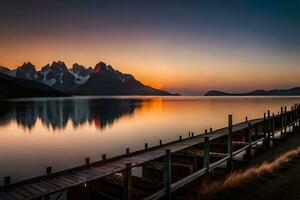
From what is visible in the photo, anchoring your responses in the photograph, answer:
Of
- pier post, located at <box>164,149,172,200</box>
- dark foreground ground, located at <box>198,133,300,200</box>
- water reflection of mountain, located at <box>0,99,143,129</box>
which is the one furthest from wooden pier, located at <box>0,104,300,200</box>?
water reflection of mountain, located at <box>0,99,143,129</box>

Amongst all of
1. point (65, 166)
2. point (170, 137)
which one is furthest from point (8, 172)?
point (170, 137)

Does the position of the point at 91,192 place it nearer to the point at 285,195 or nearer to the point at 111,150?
the point at 285,195

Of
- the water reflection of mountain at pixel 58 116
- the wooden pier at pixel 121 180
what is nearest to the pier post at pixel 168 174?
the wooden pier at pixel 121 180

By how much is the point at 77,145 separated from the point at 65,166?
37.3ft

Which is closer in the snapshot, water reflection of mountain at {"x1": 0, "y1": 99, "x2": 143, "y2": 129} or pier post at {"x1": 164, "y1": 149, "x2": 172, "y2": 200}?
pier post at {"x1": 164, "y1": 149, "x2": 172, "y2": 200}

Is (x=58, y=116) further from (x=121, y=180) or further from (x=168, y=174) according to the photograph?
A: (x=168, y=174)

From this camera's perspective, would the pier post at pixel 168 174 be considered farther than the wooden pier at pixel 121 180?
Yes

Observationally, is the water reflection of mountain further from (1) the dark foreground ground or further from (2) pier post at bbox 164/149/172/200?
(2) pier post at bbox 164/149/172/200

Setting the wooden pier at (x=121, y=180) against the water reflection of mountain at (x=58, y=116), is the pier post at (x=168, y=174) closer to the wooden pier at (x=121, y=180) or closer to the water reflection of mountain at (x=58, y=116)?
the wooden pier at (x=121, y=180)

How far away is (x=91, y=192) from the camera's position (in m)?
11.7

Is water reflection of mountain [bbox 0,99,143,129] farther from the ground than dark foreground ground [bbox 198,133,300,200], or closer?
closer

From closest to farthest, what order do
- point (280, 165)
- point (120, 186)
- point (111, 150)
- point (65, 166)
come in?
point (120, 186), point (280, 165), point (65, 166), point (111, 150)

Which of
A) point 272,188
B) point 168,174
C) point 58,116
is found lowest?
point 58,116

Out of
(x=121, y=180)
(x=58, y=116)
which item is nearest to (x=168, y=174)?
(x=121, y=180)
